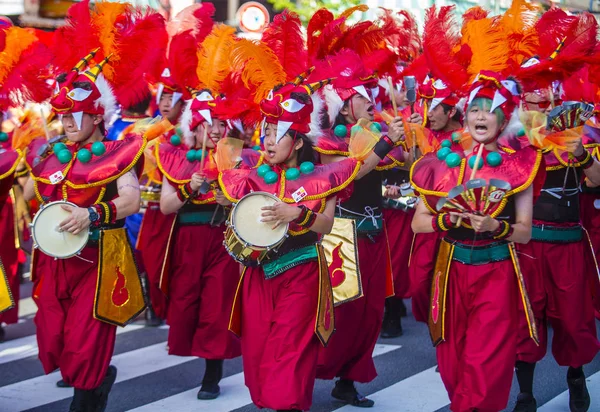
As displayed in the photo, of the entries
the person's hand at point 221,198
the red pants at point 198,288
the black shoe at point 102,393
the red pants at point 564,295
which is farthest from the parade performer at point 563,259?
the black shoe at point 102,393

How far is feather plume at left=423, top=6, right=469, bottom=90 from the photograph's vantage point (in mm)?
5898

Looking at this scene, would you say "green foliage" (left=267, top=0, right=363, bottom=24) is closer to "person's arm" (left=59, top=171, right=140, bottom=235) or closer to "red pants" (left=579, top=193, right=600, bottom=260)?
"red pants" (left=579, top=193, right=600, bottom=260)

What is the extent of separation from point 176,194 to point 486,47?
227 centimetres

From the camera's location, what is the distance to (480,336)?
508 centimetres

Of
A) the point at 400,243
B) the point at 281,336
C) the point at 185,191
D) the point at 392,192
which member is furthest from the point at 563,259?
the point at 185,191

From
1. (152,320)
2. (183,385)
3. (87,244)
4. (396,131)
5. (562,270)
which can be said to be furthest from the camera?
(152,320)

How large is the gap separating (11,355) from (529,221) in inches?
180

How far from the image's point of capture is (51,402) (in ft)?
21.4

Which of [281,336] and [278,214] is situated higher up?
[278,214]

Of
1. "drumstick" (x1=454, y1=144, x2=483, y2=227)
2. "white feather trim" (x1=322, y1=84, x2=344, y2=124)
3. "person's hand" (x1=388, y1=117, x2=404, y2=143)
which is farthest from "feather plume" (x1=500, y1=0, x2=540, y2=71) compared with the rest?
"white feather trim" (x1=322, y1=84, x2=344, y2=124)

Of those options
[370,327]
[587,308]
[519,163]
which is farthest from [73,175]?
[587,308]

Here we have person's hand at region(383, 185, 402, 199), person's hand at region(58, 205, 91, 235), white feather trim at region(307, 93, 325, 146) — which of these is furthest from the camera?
person's hand at region(383, 185, 402, 199)

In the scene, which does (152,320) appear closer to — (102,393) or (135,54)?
(102,393)

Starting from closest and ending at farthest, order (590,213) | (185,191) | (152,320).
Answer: (185,191)
(590,213)
(152,320)
